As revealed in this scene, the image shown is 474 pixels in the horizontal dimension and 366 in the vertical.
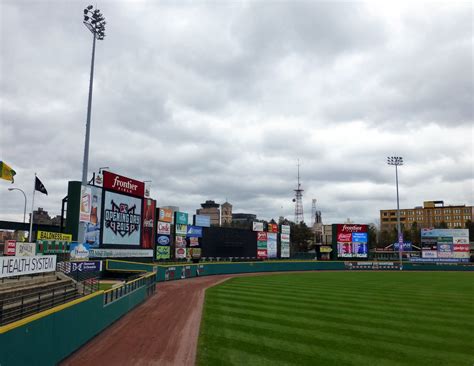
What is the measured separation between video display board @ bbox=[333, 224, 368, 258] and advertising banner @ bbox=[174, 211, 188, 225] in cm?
3320

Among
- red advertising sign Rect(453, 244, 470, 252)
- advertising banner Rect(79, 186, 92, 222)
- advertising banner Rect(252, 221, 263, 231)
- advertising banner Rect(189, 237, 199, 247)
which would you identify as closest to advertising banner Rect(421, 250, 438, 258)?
red advertising sign Rect(453, 244, 470, 252)

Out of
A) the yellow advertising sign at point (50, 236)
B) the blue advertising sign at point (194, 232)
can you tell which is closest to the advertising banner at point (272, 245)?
the blue advertising sign at point (194, 232)

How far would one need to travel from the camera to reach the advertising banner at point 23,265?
501 inches

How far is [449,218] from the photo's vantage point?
172 m

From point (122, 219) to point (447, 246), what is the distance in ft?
216

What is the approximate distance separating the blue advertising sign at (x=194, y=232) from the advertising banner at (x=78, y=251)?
2864 centimetres

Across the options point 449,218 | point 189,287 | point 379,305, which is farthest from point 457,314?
point 449,218

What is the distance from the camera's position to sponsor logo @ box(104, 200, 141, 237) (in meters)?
40.8

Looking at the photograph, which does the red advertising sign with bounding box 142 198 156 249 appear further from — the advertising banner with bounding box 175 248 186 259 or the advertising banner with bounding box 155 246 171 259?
the advertising banner with bounding box 175 248 186 259

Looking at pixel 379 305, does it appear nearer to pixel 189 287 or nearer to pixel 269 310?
pixel 269 310

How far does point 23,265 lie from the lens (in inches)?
557

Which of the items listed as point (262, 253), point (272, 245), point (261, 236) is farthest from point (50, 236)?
point (272, 245)

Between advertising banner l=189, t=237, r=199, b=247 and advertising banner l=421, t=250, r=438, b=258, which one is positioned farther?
advertising banner l=421, t=250, r=438, b=258

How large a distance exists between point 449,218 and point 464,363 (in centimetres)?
18187
